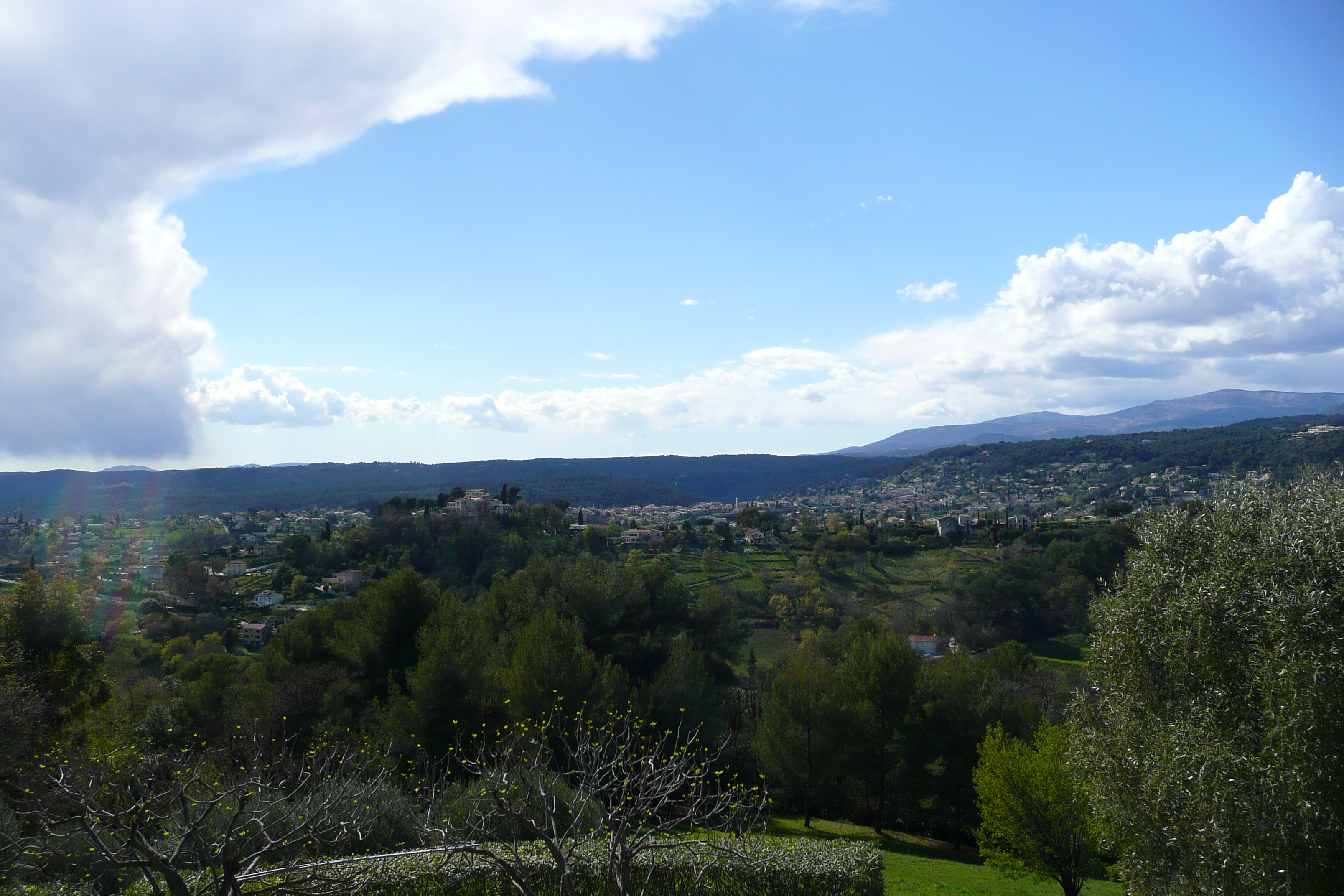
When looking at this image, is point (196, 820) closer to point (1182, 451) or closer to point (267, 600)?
point (267, 600)

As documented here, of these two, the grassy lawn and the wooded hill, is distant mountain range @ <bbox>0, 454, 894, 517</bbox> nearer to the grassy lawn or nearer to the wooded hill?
the wooded hill

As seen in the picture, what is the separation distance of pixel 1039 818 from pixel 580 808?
502 inches

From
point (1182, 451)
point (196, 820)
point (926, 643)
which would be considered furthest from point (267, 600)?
point (1182, 451)

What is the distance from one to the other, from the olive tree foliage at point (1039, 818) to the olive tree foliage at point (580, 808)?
7.23 meters

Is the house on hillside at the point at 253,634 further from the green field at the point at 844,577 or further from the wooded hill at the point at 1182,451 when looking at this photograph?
the wooded hill at the point at 1182,451

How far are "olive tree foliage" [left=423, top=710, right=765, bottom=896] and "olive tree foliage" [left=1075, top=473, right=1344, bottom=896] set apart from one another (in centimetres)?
554

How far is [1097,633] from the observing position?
1227 cm

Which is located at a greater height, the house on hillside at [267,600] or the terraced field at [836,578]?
the house on hillside at [267,600]

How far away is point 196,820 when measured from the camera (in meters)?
5.05

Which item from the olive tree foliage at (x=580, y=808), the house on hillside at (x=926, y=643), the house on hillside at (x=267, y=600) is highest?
the olive tree foliage at (x=580, y=808)

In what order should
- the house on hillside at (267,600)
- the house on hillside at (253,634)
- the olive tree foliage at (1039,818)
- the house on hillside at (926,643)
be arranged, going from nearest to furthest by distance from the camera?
the olive tree foliage at (1039,818), the house on hillside at (253,634), the house on hillside at (926,643), the house on hillside at (267,600)

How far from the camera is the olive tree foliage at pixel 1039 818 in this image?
15.4 metres

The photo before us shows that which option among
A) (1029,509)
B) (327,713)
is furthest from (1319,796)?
(1029,509)

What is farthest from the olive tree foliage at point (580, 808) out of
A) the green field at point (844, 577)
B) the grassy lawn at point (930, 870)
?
the green field at point (844, 577)
